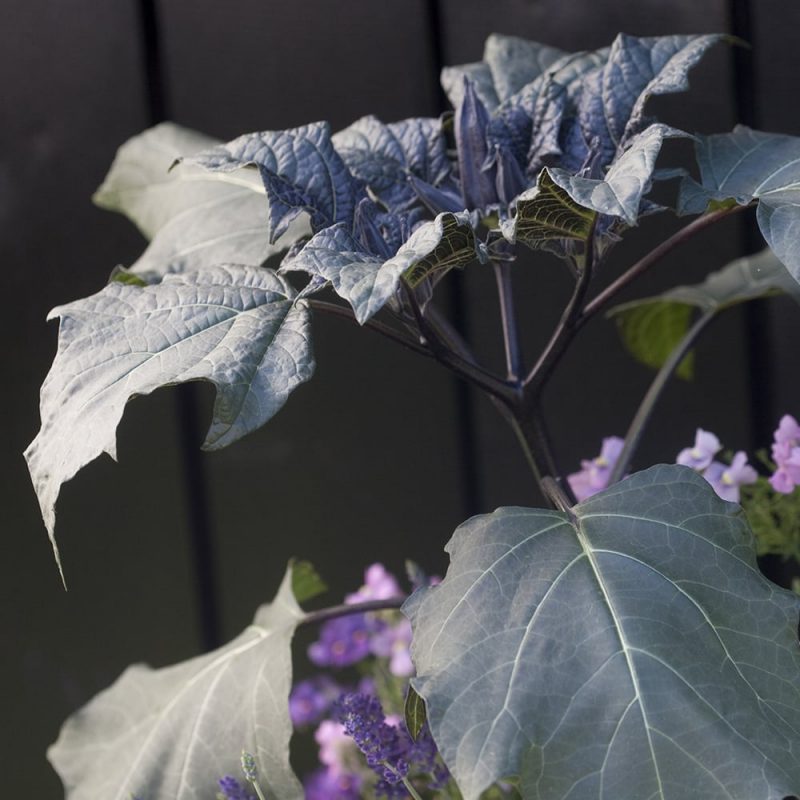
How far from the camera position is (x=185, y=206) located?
0.87 m

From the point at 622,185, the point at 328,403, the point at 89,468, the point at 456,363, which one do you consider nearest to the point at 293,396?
the point at 328,403

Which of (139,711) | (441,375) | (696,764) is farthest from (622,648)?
(441,375)

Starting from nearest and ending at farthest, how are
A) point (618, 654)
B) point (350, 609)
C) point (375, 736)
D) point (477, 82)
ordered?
point (618, 654) < point (375, 736) < point (350, 609) < point (477, 82)

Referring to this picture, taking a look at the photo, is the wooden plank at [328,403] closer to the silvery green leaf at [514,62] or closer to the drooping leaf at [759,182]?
the silvery green leaf at [514,62]

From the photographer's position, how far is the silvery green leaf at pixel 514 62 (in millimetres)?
855

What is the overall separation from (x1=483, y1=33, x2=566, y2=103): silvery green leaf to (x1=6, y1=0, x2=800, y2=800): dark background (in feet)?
0.85

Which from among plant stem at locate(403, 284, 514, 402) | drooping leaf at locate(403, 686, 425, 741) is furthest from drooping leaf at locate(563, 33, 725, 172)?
drooping leaf at locate(403, 686, 425, 741)

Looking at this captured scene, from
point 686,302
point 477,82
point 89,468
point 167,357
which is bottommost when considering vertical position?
point 89,468

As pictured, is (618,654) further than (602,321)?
No

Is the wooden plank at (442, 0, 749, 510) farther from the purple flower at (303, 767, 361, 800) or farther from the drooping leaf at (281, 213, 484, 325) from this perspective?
the drooping leaf at (281, 213, 484, 325)

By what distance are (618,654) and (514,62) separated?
1.82 ft

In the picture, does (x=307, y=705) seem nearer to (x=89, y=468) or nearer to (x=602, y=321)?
(x=89, y=468)

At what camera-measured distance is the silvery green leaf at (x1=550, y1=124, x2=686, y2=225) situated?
50 centimetres

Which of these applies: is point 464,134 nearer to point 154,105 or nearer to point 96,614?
point 154,105
